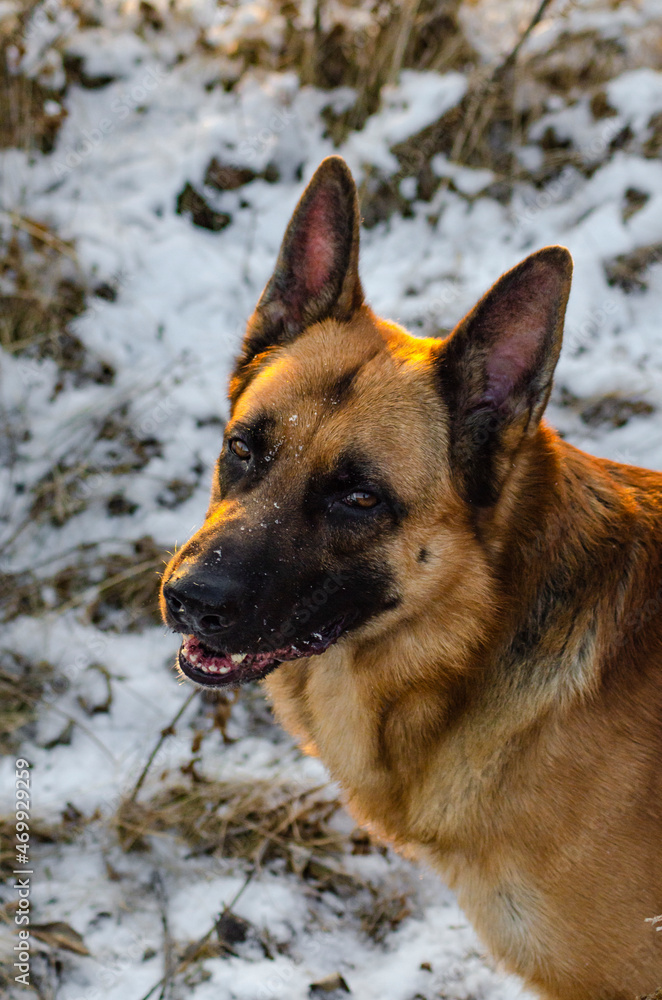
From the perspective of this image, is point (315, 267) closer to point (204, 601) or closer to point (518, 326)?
point (518, 326)

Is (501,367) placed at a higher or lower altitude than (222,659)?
higher

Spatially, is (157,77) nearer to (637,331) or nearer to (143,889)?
(637,331)

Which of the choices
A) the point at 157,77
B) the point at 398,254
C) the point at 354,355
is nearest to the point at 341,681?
the point at 354,355

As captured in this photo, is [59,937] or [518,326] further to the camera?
[59,937]

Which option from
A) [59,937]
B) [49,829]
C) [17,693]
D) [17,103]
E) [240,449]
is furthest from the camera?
[17,103]

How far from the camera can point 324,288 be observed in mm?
2922

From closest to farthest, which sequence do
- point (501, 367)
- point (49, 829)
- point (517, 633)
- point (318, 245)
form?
point (501, 367) → point (517, 633) → point (318, 245) → point (49, 829)

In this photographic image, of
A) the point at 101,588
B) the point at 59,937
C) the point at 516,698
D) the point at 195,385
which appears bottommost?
the point at 59,937

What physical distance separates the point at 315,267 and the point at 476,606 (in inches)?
51.9

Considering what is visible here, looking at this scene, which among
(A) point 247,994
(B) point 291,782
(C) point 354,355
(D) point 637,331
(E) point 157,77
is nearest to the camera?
(C) point 354,355

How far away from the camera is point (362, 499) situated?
2551mm

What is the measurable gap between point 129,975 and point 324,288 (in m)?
2.62
